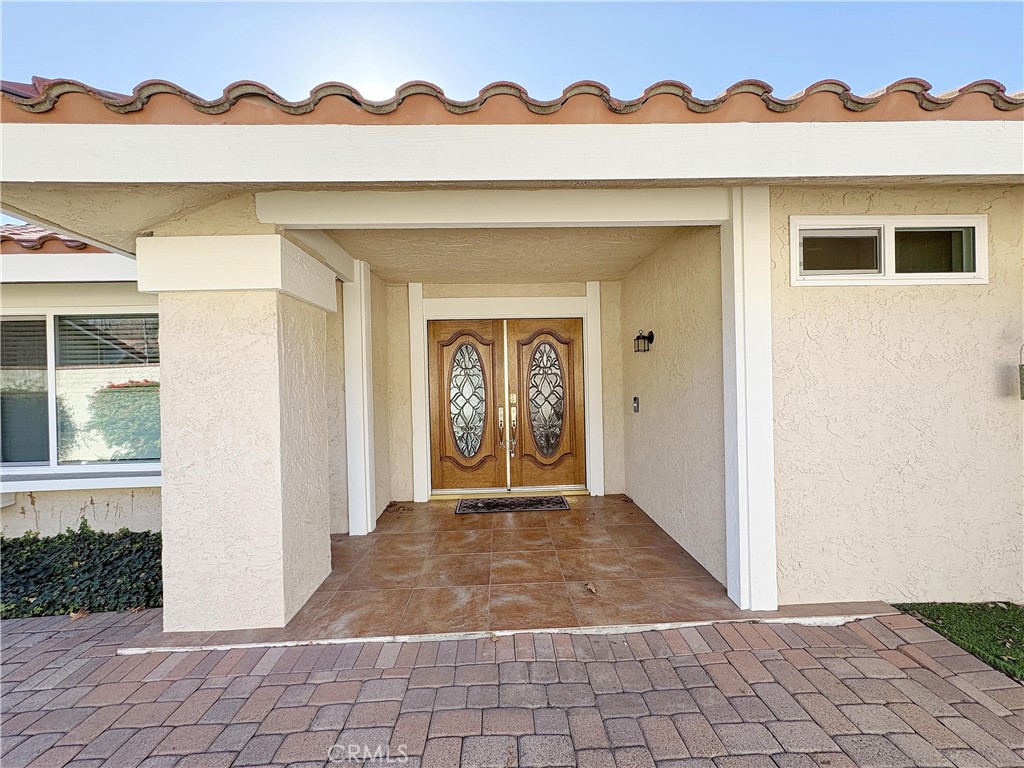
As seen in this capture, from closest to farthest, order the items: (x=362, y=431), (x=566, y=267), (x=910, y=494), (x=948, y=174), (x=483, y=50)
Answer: (x=948, y=174)
(x=910, y=494)
(x=362, y=431)
(x=566, y=267)
(x=483, y=50)

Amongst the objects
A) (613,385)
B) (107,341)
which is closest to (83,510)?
(107,341)

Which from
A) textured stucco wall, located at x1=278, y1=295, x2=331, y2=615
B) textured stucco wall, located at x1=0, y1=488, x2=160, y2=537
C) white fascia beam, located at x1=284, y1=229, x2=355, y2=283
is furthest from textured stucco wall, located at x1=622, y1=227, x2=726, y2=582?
textured stucco wall, located at x1=0, y1=488, x2=160, y2=537

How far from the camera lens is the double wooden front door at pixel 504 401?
24.0 feet

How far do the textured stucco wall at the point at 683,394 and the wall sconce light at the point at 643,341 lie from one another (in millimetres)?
89

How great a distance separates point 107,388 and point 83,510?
1.52 meters

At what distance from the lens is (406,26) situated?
7758 mm

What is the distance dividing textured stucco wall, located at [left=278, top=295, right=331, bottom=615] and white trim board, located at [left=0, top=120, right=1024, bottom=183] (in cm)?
109

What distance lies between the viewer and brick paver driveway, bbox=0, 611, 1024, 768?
7.83ft

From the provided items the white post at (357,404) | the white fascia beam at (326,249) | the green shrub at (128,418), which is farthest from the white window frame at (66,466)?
the white fascia beam at (326,249)

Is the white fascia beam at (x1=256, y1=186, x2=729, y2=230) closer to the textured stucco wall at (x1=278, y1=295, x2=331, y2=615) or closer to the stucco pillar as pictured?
the stucco pillar

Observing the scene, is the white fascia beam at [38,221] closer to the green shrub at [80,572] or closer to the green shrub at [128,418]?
the green shrub at [128,418]

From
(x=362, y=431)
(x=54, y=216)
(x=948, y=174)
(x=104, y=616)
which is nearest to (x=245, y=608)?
(x=104, y=616)

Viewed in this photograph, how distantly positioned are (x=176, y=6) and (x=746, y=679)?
31.7 ft

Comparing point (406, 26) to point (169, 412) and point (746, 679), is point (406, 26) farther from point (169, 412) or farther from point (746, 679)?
point (746, 679)
